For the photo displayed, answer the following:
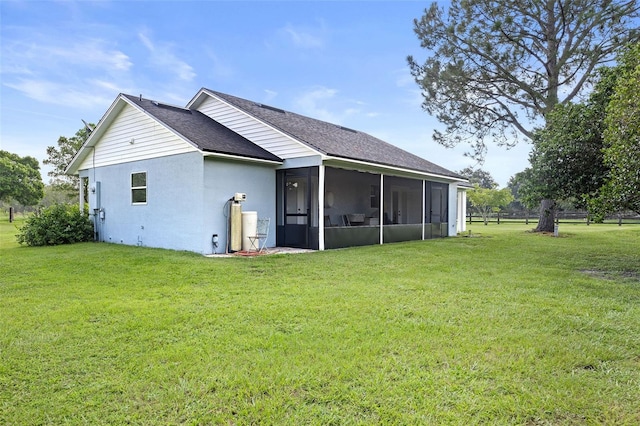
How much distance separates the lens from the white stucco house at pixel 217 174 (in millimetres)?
10148

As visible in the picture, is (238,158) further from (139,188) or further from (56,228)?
(56,228)

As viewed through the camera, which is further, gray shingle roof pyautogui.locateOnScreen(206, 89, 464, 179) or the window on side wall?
the window on side wall

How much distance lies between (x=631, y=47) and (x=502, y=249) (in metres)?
5.92

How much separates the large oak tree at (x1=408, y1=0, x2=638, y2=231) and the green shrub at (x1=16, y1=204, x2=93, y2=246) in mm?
15324

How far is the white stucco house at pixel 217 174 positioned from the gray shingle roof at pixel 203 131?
0.04m

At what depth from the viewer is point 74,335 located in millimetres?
3684

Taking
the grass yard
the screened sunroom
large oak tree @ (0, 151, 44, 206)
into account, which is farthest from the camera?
large oak tree @ (0, 151, 44, 206)

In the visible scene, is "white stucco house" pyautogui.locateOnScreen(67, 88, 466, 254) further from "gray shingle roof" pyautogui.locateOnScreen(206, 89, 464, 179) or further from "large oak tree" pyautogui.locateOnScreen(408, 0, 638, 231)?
"large oak tree" pyautogui.locateOnScreen(408, 0, 638, 231)

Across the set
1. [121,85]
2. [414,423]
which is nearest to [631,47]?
[414,423]

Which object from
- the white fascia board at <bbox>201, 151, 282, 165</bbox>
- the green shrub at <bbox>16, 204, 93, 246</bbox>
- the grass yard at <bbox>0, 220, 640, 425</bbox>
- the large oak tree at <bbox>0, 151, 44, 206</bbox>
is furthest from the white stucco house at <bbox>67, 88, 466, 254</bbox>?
the large oak tree at <bbox>0, 151, 44, 206</bbox>

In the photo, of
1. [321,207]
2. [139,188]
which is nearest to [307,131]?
[321,207]

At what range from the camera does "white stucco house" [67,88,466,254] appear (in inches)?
400

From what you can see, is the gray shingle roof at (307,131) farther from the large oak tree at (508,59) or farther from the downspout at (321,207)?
the large oak tree at (508,59)

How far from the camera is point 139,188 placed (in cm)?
1180
